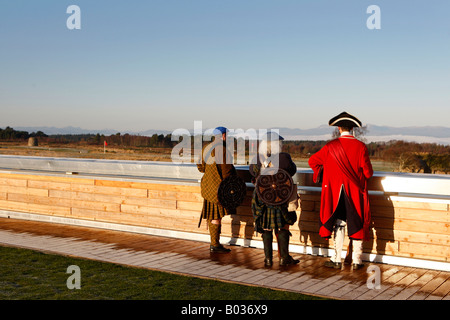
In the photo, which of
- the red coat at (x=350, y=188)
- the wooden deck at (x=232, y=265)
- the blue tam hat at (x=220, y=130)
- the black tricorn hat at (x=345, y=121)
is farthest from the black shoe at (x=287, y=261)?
the blue tam hat at (x=220, y=130)

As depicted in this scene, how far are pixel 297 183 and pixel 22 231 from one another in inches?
172

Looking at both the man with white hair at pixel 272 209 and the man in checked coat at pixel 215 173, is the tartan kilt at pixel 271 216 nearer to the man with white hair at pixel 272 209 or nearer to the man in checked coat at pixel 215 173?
the man with white hair at pixel 272 209

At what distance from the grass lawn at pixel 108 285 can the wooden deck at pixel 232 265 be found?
24 centimetres

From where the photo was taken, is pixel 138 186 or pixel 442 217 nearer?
pixel 442 217

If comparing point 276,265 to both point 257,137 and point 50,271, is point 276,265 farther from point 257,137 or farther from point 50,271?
point 50,271

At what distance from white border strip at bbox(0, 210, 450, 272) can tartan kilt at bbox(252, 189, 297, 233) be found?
83 cm

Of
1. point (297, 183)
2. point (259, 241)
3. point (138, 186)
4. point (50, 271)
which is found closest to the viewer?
point (50, 271)

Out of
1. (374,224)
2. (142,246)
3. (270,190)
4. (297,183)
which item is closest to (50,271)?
(142,246)

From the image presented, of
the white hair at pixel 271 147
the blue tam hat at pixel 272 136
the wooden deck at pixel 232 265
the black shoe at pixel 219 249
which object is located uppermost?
the blue tam hat at pixel 272 136

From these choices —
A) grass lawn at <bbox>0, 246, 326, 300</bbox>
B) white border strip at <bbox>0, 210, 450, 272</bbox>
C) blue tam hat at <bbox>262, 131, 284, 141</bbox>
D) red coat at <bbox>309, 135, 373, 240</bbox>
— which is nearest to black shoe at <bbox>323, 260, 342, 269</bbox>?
red coat at <bbox>309, 135, 373, 240</bbox>

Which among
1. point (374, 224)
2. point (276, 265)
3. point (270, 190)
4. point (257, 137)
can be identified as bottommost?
point (276, 265)

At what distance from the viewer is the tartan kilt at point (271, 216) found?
6.27m
